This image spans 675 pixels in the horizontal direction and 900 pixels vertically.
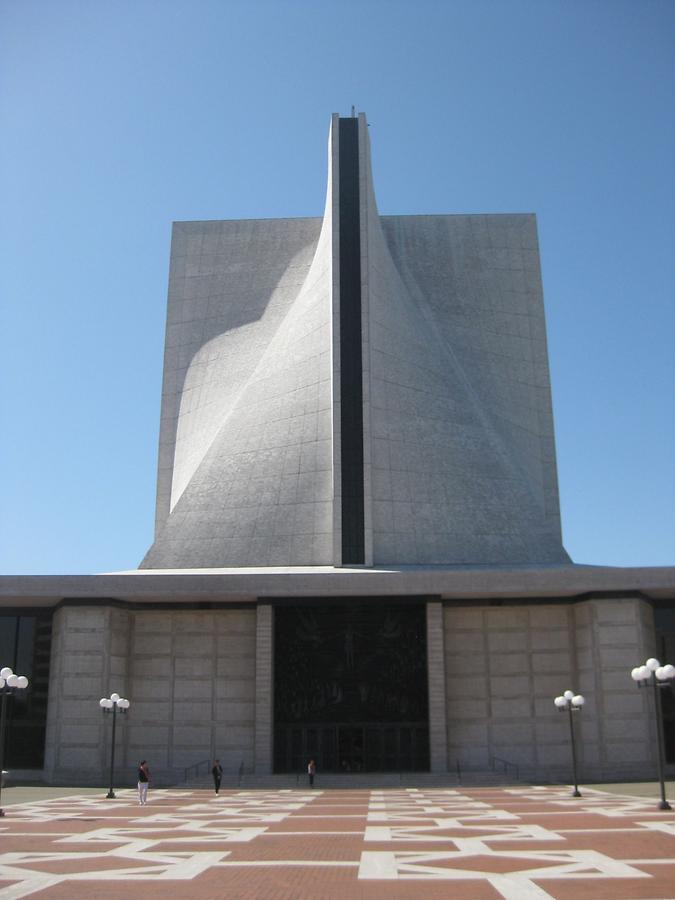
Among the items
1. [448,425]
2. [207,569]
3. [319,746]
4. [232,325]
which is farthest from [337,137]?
[319,746]

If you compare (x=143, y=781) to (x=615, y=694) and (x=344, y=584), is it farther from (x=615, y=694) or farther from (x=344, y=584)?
(x=615, y=694)

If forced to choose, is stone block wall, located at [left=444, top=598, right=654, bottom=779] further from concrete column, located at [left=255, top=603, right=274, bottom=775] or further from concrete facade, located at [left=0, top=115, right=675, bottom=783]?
concrete column, located at [left=255, top=603, right=274, bottom=775]

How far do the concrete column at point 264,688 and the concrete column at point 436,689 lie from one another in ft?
17.7

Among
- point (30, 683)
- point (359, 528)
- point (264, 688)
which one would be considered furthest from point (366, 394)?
point (30, 683)

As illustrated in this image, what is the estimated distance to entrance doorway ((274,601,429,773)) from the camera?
32.3 meters

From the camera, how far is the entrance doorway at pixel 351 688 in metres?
32.3

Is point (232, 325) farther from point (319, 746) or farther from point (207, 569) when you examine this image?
point (319, 746)

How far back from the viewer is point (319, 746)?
106 ft

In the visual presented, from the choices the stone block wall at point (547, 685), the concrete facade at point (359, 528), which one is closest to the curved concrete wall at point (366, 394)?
the concrete facade at point (359, 528)

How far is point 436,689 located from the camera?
105 ft

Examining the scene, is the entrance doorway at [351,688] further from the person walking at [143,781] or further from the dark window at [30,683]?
the person walking at [143,781]

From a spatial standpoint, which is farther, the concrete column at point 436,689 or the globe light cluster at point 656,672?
the concrete column at point 436,689

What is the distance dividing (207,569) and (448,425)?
1144cm

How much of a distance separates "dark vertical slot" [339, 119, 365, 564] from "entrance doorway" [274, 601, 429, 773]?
9.67 ft
